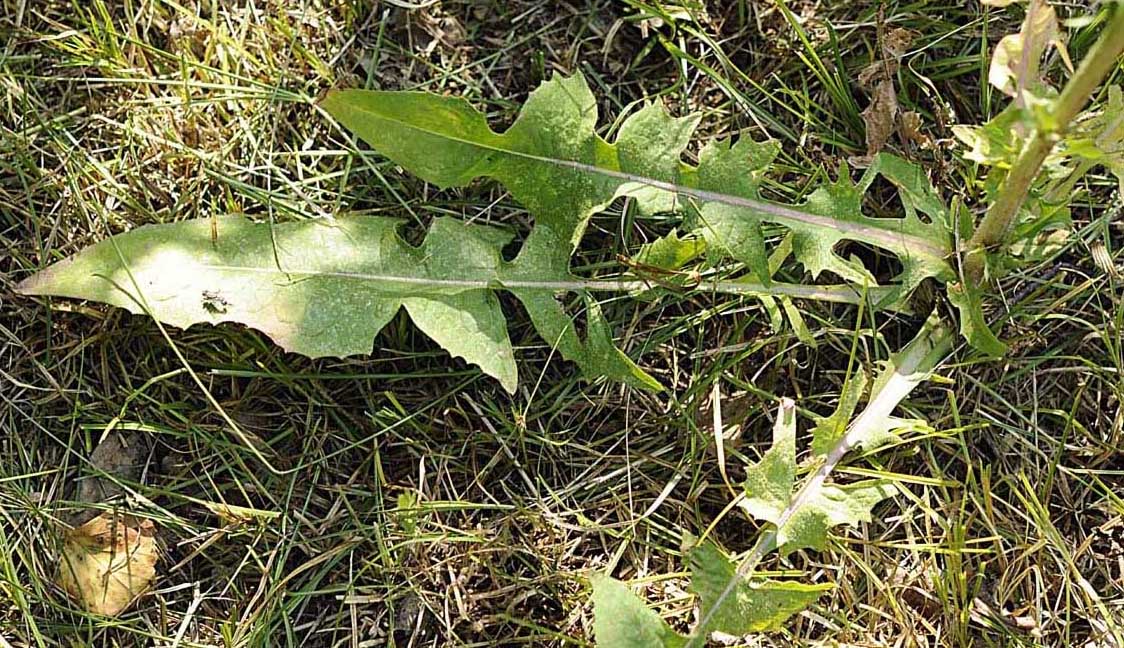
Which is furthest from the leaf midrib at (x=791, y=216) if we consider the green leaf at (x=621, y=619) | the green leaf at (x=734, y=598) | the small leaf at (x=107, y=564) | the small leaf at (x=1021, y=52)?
the small leaf at (x=107, y=564)

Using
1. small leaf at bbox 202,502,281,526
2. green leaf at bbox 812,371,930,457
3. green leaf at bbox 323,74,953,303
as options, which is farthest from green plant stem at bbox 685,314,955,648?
small leaf at bbox 202,502,281,526

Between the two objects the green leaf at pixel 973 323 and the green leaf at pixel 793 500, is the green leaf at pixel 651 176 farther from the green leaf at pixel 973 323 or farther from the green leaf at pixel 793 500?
the green leaf at pixel 793 500

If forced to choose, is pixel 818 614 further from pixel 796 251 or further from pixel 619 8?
pixel 619 8

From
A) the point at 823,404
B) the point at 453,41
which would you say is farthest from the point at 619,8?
the point at 823,404

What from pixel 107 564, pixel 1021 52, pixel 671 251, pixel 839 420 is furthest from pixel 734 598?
pixel 107 564

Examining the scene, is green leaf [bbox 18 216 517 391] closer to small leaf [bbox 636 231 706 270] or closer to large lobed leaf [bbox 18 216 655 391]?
large lobed leaf [bbox 18 216 655 391]
